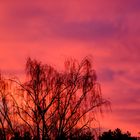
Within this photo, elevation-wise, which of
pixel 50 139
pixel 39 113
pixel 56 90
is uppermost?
pixel 56 90

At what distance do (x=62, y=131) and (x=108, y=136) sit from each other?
13.8 m

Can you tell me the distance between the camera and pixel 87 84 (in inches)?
941

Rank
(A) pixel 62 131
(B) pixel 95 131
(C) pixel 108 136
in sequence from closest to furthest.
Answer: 1. (B) pixel 95 131
2. (A) pixel 62 131
3. (C) pixel 108 136

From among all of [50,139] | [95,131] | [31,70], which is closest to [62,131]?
[50,139]

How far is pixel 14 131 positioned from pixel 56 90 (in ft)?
13.1

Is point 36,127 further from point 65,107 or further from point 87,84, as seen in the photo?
point 87,84

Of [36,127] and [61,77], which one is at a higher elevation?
[61,77]

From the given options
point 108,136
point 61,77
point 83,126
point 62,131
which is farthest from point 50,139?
point 108,136

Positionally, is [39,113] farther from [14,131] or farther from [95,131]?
[95,131]

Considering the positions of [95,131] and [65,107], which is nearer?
[95,131]

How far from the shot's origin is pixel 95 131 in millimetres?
22719

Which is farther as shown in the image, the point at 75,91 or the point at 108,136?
the point at 108,136

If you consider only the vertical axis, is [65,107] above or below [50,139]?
above

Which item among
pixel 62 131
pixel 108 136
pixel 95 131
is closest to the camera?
pixel 95 131
